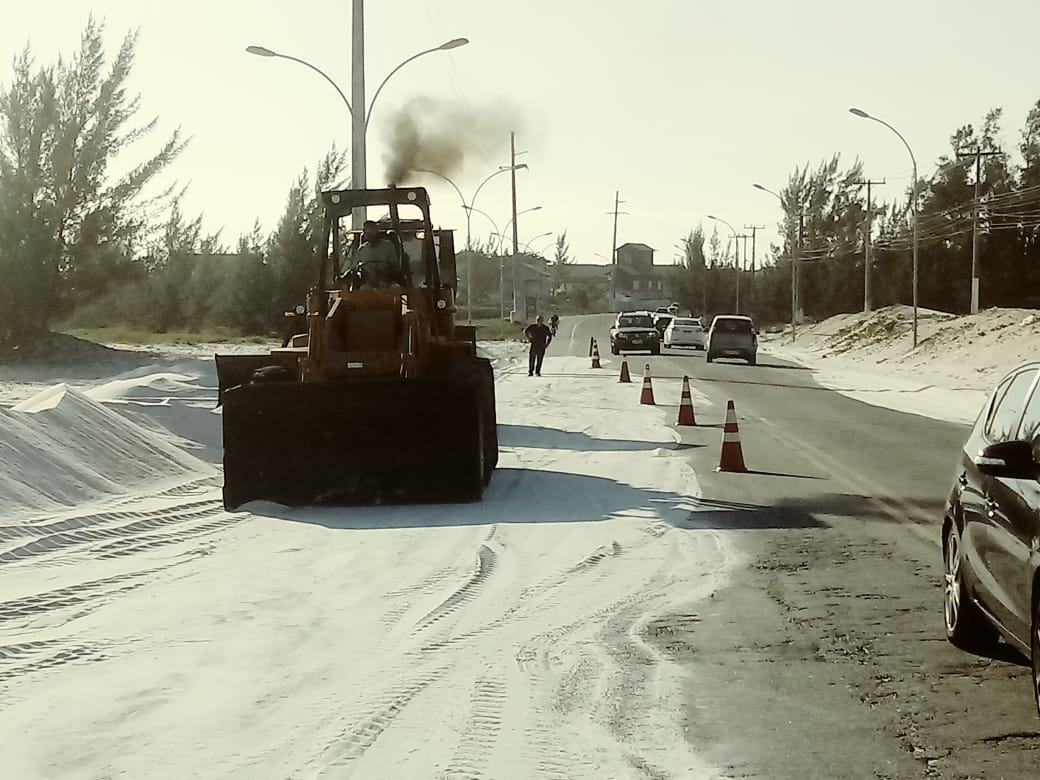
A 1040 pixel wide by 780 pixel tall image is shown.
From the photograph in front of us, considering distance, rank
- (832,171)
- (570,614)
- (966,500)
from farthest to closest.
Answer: (832,171)
(570,614)
(966,500)

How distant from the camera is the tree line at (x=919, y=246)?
7700 cm

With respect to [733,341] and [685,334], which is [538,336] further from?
[685,334]

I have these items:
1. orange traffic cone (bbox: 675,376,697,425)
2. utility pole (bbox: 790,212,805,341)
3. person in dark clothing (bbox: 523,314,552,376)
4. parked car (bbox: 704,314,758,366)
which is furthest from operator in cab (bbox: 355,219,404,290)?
utility pole (bbox: 790,212,805,341)

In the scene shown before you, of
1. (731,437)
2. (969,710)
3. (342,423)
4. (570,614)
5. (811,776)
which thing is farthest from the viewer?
(731,437)

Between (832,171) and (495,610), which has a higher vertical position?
(832,171)

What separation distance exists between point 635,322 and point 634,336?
4.38 ft

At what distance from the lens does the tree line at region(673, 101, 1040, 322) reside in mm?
77000

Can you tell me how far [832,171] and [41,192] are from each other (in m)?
77.7

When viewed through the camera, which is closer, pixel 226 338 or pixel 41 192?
pixel 41 192

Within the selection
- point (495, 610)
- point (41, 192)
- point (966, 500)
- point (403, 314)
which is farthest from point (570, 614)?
point (41, 192)

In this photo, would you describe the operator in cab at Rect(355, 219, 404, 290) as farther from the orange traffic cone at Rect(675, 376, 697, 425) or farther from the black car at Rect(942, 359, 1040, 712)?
the black car at Rect(942, 359, 1040, 712)

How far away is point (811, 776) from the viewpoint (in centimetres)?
579

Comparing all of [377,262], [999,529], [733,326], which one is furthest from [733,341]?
[999,529]

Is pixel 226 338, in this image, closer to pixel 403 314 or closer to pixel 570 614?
pixel 403 314
